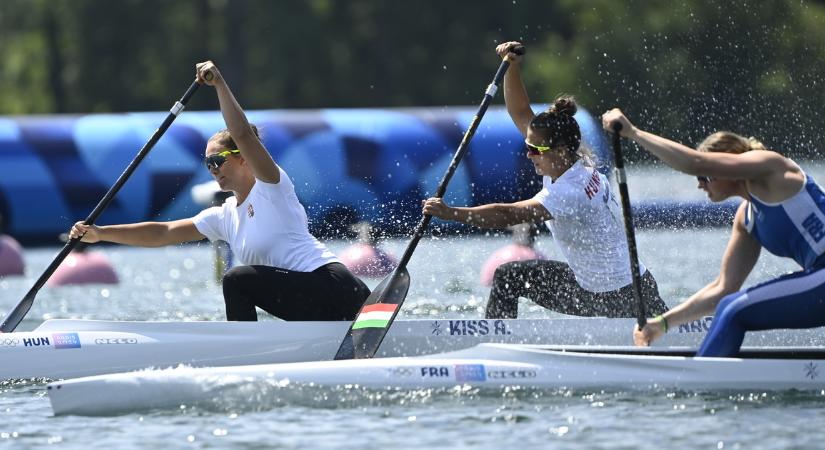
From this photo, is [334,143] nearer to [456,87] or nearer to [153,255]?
[153,255]

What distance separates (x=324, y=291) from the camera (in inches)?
325

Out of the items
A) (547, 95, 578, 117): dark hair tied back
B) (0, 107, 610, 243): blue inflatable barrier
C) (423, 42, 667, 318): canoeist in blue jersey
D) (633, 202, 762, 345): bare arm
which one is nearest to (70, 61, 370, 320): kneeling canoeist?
(423, 42, 667, 318): canoeist in blue jersey

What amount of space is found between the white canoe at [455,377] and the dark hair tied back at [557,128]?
1.30 meters

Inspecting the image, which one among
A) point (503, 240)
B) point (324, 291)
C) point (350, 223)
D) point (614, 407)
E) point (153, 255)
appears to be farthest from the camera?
point (153, 255)

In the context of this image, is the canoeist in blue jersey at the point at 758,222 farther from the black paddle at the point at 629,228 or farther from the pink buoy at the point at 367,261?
the pink buoy at the point at 367,261

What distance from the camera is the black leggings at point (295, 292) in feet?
26.7

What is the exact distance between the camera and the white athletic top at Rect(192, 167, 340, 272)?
8.12m

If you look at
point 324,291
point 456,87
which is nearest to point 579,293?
point 324,291

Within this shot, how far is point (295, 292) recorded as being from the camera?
26.9 feet

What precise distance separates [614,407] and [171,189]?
12.9 metres

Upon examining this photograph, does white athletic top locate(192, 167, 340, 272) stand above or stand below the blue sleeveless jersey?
above

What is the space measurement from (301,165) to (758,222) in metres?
12.5

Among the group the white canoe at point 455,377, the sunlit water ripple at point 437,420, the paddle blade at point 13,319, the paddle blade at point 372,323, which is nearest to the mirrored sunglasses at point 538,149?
the paddle blade at point 372,323

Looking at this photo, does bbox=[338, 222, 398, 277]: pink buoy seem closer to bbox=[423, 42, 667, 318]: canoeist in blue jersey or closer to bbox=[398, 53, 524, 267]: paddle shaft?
bbox=[398, 53, 524, 267]: paddle shaft
